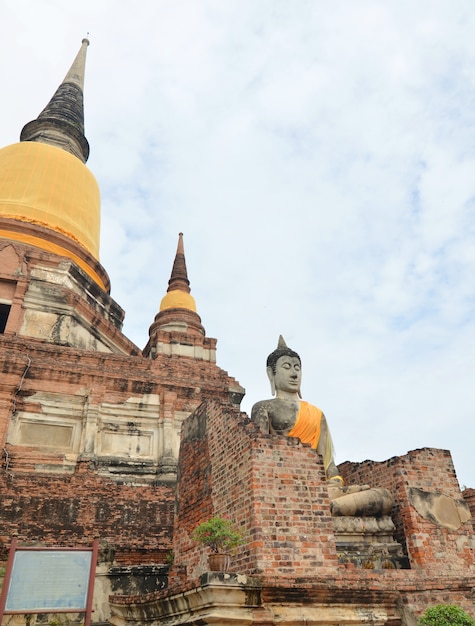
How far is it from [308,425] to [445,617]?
12.0ft

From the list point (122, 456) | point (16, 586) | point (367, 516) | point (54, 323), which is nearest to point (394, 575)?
point (367, 516)

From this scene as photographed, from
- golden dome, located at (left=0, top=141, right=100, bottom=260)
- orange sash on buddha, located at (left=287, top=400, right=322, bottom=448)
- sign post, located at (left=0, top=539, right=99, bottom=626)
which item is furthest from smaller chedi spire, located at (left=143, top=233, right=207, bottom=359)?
sign post, located at (left=0, top=539, right=99, bottom=626)

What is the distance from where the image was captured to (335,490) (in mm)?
7461

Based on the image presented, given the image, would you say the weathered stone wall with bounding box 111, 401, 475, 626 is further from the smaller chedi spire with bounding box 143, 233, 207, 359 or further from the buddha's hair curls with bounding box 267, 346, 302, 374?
the smaller chedi spire with bounding box 143, 233, 207, 359

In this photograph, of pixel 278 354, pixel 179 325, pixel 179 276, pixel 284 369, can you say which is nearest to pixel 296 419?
pixel 284 369

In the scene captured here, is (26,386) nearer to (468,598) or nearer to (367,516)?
(367,516)

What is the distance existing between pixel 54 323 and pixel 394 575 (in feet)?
44.5

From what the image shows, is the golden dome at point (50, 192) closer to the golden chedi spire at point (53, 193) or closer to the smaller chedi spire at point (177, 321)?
the golden chedi spire at point (53, 193)

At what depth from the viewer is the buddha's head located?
9.33m

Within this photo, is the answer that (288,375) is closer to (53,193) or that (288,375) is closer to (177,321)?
(177,321)

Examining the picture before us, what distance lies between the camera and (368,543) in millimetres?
6926

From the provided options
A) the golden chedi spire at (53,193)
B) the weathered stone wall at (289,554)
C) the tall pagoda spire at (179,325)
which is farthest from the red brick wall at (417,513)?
the golden chedi spire at (53,193)

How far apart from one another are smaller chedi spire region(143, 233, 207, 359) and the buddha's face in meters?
9.05

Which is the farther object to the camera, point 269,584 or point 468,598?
point 468,598
